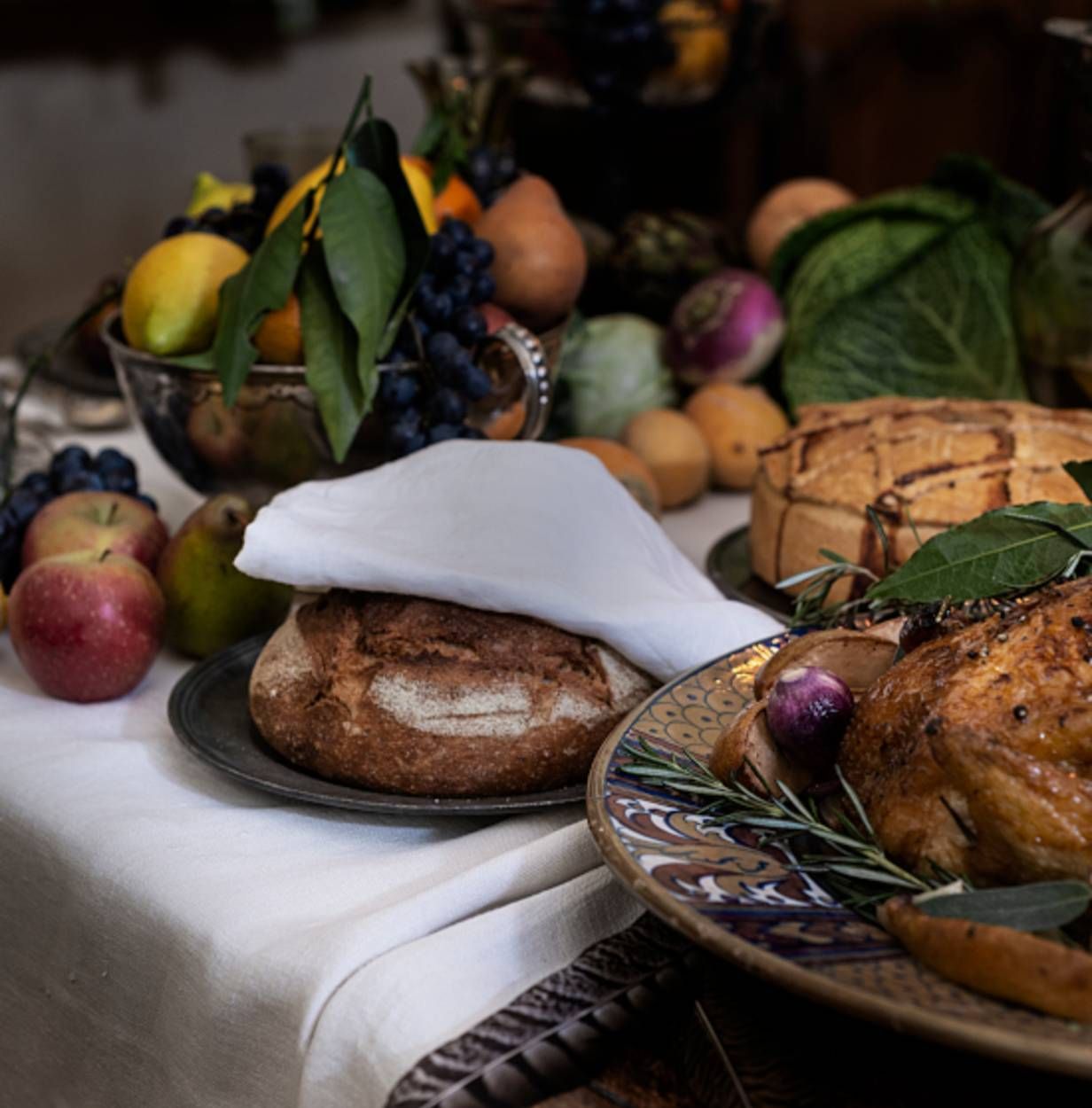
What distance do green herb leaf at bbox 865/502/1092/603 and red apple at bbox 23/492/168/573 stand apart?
22.8 inches

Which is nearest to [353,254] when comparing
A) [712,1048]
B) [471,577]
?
[471,577]

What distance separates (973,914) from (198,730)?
49 centimetres

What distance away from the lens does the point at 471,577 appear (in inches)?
32.3

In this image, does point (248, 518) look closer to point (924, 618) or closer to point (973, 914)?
point (924, 618)

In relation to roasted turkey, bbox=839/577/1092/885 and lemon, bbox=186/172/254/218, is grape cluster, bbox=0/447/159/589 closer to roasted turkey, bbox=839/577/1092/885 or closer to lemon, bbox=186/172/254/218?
lemon, bbox=186/172/254/218

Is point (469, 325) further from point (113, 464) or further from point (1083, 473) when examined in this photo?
point (1083, 473)

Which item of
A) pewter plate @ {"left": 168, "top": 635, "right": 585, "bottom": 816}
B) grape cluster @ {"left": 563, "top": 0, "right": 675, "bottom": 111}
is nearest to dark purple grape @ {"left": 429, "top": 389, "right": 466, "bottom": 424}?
pewter plate @ {"left": 168, "top": 635, "right": 585, "bottom": 816}

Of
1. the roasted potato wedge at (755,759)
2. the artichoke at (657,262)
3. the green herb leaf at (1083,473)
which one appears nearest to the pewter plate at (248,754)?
the roasted potato wedge at (755,759)

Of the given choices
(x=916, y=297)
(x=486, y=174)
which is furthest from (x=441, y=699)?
(x=916, y=297)

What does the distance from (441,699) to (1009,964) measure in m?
0.38

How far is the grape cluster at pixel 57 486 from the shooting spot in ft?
3.64

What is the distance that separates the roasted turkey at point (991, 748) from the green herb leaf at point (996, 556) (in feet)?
0.15

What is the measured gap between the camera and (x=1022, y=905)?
0.55 meters

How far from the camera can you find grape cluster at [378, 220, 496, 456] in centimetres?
110
